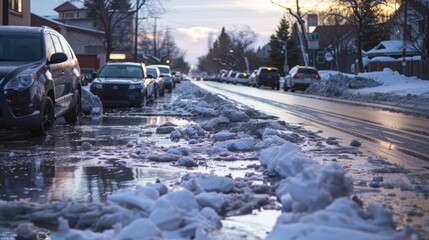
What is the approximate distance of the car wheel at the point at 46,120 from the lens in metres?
9.79

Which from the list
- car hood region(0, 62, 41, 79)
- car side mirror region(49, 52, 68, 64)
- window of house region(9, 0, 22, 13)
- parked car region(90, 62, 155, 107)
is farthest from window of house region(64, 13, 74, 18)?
car hood region(0, 62, 41, 79)

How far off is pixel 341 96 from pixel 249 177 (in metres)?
26.3

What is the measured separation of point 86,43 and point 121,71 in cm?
5156

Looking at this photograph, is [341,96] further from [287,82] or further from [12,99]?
[12,99]

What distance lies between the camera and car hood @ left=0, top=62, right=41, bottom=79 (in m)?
8.98

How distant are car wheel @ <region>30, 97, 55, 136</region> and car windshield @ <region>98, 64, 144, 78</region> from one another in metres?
8.92

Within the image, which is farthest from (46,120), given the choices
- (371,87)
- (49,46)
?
(371,87)

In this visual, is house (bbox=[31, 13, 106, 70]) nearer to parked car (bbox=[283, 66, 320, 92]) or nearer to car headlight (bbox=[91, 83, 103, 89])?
parked car (bbox=[283, 66, 320, 92])

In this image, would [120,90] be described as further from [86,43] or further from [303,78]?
[86,43]

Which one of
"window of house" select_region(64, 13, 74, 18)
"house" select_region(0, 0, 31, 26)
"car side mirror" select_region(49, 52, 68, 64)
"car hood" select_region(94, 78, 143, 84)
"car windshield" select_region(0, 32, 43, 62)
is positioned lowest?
"car hood" select_region(94, 78, 143, 84)

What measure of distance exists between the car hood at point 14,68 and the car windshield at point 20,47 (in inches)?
15.2

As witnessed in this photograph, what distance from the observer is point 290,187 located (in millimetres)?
4582

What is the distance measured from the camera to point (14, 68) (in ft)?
30.1

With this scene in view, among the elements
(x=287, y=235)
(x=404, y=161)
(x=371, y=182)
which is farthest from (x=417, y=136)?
(x=287, y=235)
